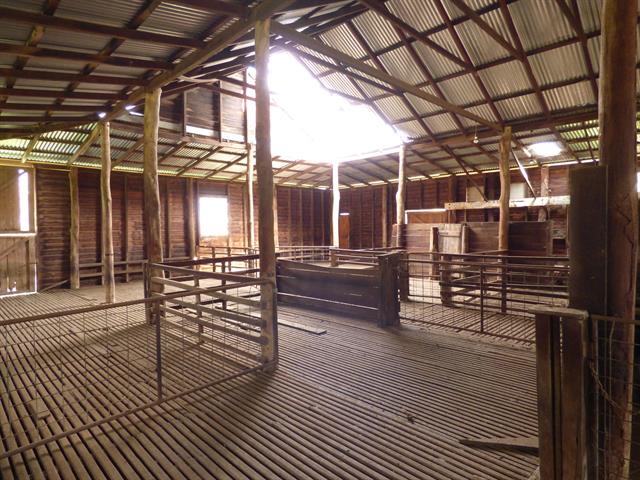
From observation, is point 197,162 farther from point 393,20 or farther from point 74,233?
point 393,20

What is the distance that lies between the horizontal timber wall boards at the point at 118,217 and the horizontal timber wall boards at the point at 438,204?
495cm

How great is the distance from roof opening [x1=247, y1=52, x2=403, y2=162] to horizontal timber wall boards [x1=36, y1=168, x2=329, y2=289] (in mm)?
4686

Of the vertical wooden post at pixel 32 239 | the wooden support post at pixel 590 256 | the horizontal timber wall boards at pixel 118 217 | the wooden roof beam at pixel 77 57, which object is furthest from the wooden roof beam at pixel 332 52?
the horizontal timber wall boards at pixel 118 217

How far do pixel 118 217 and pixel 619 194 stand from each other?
17.4m

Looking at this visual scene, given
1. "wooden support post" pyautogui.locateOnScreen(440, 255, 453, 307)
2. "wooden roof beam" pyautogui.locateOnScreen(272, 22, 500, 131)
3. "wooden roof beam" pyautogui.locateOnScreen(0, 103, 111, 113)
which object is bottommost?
"wooden support post" pyautogui.locateOnScreen(440, 255, 453, 307)

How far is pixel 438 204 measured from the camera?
2064 centimetres

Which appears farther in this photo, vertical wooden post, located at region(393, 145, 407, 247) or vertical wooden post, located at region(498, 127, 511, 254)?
vertical wooden post, located at region(393, 145, 407, 247)

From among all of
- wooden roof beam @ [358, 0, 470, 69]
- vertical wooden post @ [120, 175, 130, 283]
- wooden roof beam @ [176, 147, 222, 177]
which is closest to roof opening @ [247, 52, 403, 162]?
wooden roof beam @ [176, 147, 222, 177]

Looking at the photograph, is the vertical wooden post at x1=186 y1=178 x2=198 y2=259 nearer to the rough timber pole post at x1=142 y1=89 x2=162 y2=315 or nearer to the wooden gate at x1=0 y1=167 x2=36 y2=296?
the wooden gate at x1=0 y1=167 x2=36 y2=296

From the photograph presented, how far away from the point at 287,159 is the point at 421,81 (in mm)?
7950

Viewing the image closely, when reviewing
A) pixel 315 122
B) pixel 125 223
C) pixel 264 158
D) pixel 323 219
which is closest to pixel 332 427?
pixel 264 158

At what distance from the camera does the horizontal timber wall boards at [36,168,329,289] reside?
13.9 metres

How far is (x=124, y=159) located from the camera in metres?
14.9

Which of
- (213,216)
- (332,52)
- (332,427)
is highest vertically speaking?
(332,52)
